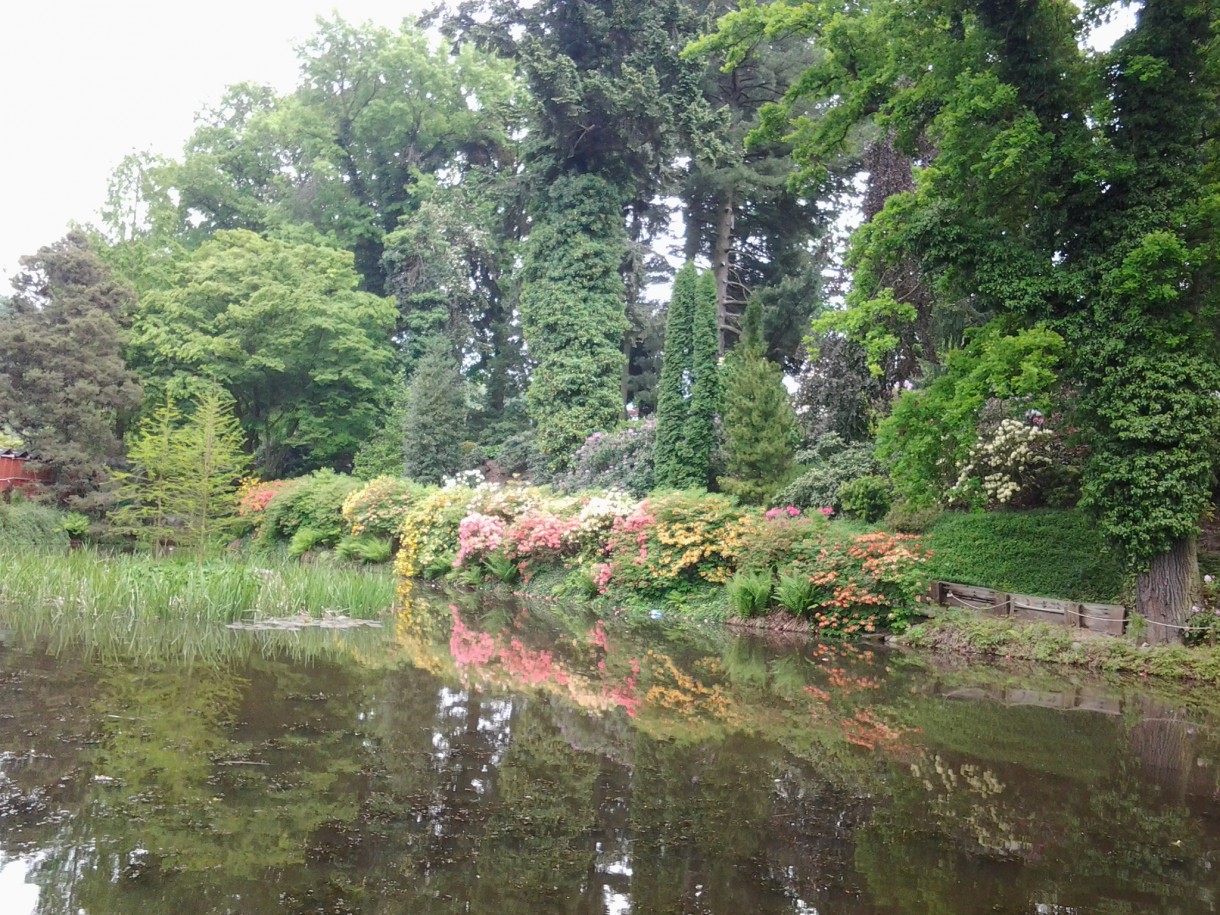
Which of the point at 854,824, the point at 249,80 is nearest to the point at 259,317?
the point at 249,80

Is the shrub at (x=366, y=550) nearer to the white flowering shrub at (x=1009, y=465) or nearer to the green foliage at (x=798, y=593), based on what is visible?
the green foliage at (x=798, y=593)

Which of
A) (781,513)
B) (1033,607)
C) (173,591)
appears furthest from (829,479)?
(173,591)

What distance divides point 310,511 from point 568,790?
61.8 feet

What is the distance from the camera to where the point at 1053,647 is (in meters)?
9.71

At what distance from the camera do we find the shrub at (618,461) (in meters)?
19.2

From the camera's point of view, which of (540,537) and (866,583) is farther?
(540,537)

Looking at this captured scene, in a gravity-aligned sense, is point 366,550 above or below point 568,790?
above

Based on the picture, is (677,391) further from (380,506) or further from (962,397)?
(962,397)

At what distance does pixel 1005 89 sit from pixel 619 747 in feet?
26.7

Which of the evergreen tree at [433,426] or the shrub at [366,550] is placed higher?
the evergreen tree at [433,426]

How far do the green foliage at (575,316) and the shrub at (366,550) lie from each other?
4.63m

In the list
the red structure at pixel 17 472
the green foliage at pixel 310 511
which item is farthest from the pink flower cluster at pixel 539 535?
the red structure at pixel 17 472

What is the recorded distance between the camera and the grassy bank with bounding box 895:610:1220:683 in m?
8.77

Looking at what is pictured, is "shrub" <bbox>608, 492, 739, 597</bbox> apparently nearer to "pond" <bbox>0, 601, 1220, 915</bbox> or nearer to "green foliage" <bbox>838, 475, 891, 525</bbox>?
"green foliage" <bbox>838, 475, 891, 525</bbox>
